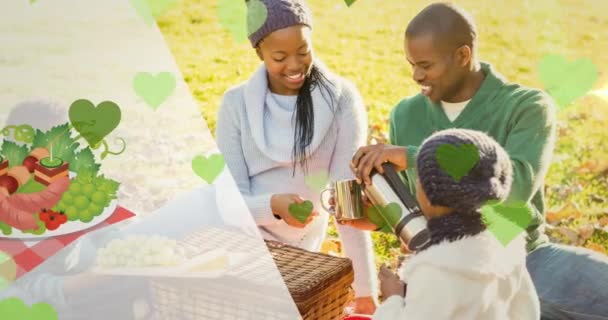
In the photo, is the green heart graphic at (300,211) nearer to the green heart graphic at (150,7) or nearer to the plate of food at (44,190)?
the plate of food at (44,190)

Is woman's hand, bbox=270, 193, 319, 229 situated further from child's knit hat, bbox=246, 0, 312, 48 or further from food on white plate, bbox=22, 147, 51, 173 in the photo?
food on white plate, bbox=22, 147, 51, 173

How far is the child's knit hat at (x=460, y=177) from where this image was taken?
1.25 meters

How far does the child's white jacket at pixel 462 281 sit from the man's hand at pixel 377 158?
0.20 metres

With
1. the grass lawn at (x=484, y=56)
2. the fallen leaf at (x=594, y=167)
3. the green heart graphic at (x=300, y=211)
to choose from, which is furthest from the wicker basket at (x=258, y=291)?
the fallen leaf at (x=594, y=167)

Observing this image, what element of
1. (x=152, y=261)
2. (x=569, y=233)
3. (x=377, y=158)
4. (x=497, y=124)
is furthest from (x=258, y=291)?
(x=569, y=233)

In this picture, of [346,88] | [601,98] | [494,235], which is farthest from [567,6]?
[494,235]

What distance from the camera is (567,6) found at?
2463 mm

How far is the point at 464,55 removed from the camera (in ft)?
4.76

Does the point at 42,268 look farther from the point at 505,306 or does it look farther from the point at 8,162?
the point at 505,306

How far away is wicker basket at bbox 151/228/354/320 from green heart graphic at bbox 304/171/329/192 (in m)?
0.22

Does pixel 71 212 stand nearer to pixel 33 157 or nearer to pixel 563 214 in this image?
pixel 33 157

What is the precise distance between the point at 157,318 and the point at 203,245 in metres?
0.17

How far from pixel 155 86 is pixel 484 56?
97 cm

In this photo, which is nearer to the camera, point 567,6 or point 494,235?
point 494,235
